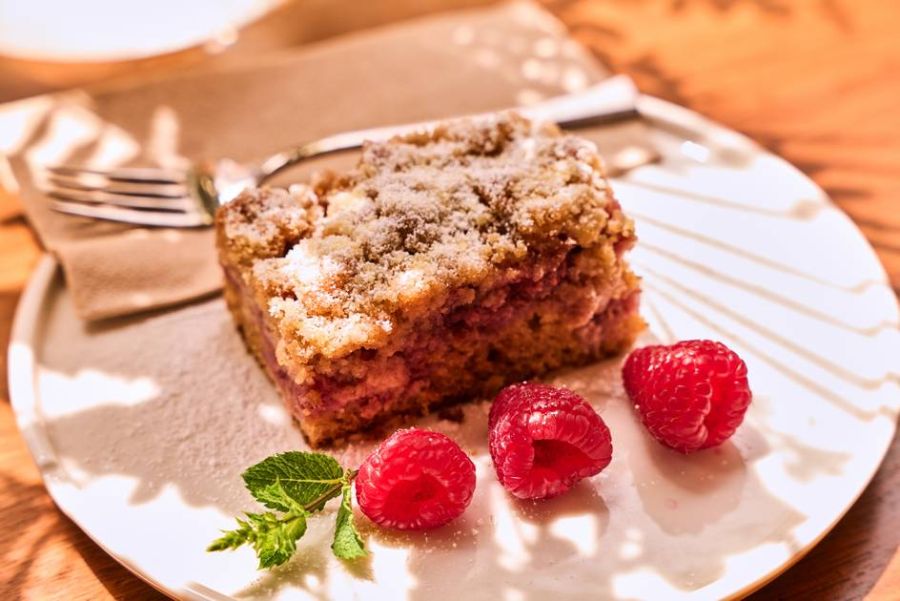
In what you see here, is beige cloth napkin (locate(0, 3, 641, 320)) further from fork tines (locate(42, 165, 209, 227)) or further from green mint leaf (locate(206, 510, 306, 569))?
green mint leaf (locate(206, 510, 306, 569))

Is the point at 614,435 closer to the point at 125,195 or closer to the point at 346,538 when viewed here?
the point at 346,538

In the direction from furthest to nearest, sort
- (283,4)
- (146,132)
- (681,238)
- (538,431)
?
(283,4), (146,132), (681,238), (538,431)

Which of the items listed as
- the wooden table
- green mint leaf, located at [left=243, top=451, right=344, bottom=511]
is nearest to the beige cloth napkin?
the wooden table

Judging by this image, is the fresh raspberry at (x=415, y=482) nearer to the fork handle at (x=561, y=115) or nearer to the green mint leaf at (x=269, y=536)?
the green mint leaf at (x=269, y=536)

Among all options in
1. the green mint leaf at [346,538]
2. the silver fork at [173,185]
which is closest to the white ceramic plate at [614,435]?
the green mint leaf at [346,538]

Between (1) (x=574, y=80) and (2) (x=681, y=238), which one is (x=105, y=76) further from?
(2) (x=681, y=238)

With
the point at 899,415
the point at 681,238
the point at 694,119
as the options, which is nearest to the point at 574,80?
the point at 694,119
